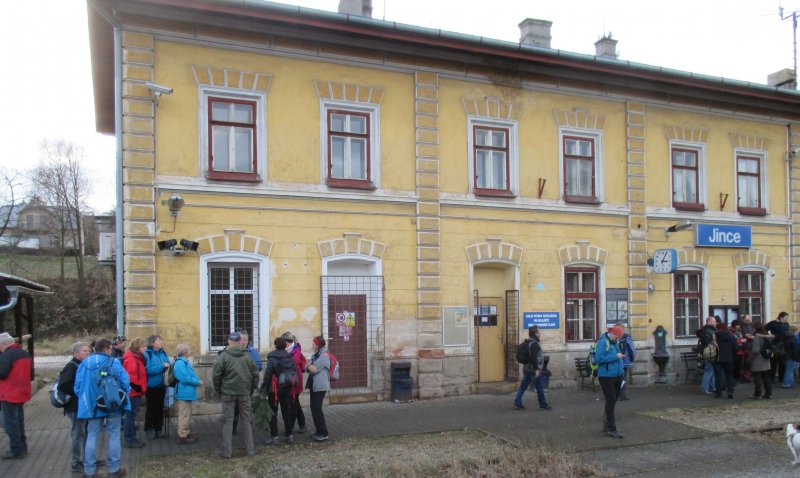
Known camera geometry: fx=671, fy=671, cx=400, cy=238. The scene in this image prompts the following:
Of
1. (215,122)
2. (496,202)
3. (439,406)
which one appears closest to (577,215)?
(496,202)

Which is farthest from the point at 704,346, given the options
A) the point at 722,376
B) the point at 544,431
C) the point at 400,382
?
the point at 400,382

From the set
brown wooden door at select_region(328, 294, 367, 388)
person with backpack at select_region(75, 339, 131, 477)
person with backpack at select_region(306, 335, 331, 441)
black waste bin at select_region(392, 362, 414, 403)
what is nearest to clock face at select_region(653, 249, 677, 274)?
black waste bin at select_region(392, 362, 414, 403)

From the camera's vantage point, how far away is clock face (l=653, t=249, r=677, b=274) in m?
15.9

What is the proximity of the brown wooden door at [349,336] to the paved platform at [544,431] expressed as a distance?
69 centimetres

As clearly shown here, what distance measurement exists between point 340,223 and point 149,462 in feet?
19.3

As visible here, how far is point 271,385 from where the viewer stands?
10.1 meters

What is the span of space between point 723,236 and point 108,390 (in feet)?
49.3

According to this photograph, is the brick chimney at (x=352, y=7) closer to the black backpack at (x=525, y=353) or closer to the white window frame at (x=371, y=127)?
the white window frame at (x=371, y=127)

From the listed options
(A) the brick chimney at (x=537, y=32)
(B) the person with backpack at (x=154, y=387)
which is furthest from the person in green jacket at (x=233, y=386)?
(A) the brick chimney at (x=537, y=32)

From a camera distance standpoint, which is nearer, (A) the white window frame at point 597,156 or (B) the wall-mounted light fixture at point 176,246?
(B) the wall-mounted light fixture at point 176,246

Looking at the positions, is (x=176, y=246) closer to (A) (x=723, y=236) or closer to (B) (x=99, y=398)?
(B) (x=99, y=398)

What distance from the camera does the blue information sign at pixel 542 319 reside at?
590 inches

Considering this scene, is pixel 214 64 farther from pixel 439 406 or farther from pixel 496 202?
pixel 439 406

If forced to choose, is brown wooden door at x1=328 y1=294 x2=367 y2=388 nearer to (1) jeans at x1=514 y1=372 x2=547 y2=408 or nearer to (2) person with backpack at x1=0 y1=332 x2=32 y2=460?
(1) jeans at x1=514 y1=372 x2=547 y2=408
